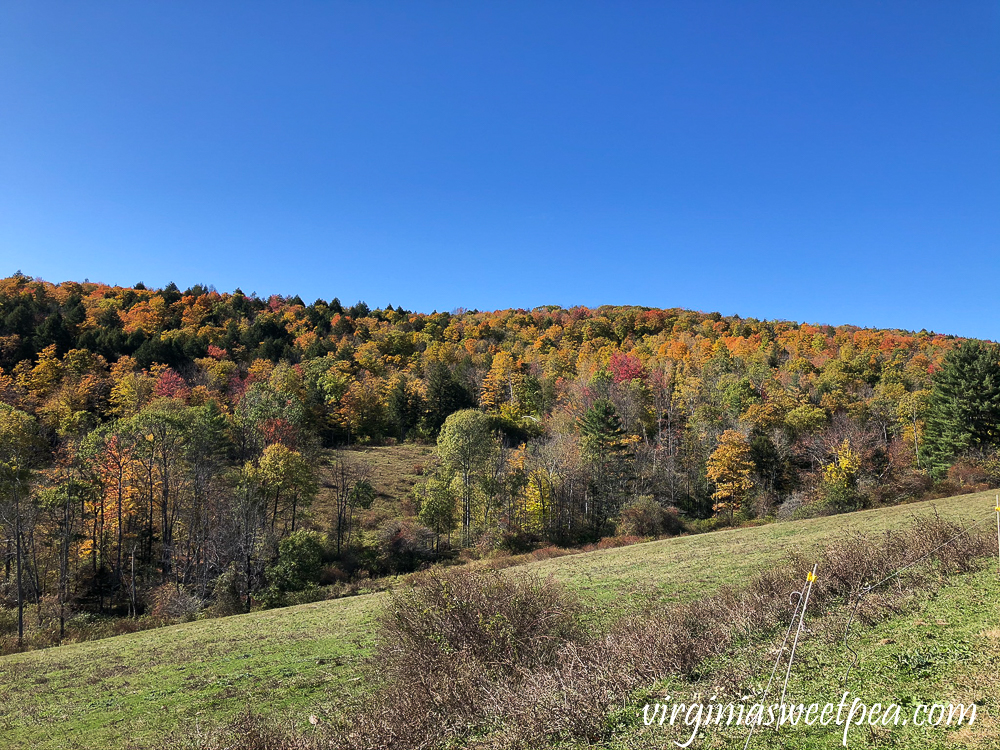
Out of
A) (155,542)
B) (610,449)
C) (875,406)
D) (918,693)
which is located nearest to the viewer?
(918,693)

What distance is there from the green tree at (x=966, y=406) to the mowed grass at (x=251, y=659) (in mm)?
27729

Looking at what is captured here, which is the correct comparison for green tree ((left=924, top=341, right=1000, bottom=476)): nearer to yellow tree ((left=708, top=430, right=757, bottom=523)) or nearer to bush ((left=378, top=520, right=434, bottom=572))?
yellow tree ((left=708, top=430, right=757, bottom=523))

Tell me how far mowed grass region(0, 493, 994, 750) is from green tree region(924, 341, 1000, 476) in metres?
27.7

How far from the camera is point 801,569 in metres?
12.0

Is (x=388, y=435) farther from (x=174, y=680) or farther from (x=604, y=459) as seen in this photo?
(x=174, y=680)

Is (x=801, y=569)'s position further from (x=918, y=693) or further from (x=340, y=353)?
(x=340, y=353)

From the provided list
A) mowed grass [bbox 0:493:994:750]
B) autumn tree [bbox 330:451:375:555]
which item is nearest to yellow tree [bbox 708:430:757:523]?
mowed grass [bbox 0:493:994:750]

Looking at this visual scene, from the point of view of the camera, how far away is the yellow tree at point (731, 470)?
170ft

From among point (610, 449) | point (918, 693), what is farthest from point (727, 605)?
point (610, 449)

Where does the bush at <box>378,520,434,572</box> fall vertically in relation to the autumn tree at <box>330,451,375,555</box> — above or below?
below

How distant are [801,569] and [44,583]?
5208 cm

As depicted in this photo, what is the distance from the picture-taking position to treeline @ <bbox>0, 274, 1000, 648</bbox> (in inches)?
1612

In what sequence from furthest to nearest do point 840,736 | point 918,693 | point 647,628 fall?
point 647,628
point 918,693
point 840,736

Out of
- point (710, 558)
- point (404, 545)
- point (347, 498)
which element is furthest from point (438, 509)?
point (710, 558)
